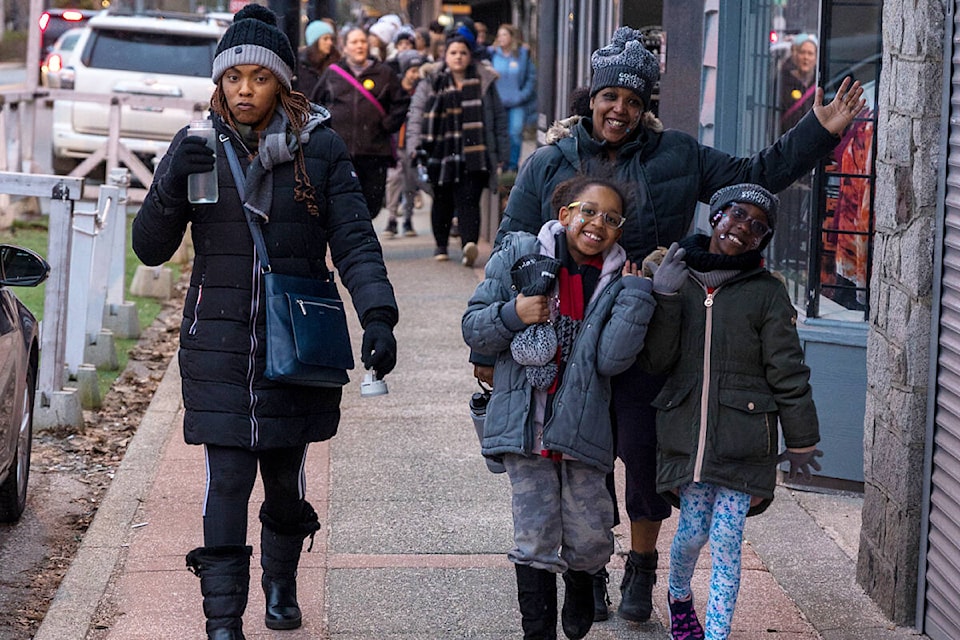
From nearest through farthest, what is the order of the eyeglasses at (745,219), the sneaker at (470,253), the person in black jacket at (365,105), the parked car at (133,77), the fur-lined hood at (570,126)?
the eyeglasses at (745,219), the fur-lined hood at (570,126), the person in black jacket at (365,105), the sneaker at (470,253), the parked car at (133,77)

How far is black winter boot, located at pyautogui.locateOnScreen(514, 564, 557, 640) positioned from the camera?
14.2 ft

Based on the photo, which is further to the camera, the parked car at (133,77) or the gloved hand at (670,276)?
the parked car at (133,77)

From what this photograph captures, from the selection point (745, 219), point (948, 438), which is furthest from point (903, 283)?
point (745, 219)

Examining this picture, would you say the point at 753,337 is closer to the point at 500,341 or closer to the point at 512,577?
the point at 500,341

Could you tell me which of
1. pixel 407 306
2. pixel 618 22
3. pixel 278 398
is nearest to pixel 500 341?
pixel 278 398

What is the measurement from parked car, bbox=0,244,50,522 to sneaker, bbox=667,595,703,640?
2.55m

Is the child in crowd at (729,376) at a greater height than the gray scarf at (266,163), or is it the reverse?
the gray scarf at (266,163)

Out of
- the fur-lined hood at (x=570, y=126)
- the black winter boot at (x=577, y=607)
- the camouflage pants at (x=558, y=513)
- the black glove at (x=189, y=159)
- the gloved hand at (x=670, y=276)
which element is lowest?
the black winter boot at (x=577, y=607)

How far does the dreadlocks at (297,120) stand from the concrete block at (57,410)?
3239 millimetres

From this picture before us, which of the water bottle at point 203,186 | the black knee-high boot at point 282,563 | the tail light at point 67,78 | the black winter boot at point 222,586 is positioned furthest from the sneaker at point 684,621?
the tail light at point 67,78

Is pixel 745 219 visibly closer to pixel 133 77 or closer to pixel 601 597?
pixel 601 597

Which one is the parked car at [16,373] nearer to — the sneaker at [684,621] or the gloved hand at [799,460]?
the sneaker at [684,621]

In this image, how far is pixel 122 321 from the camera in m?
10.2

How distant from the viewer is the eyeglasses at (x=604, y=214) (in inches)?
167
